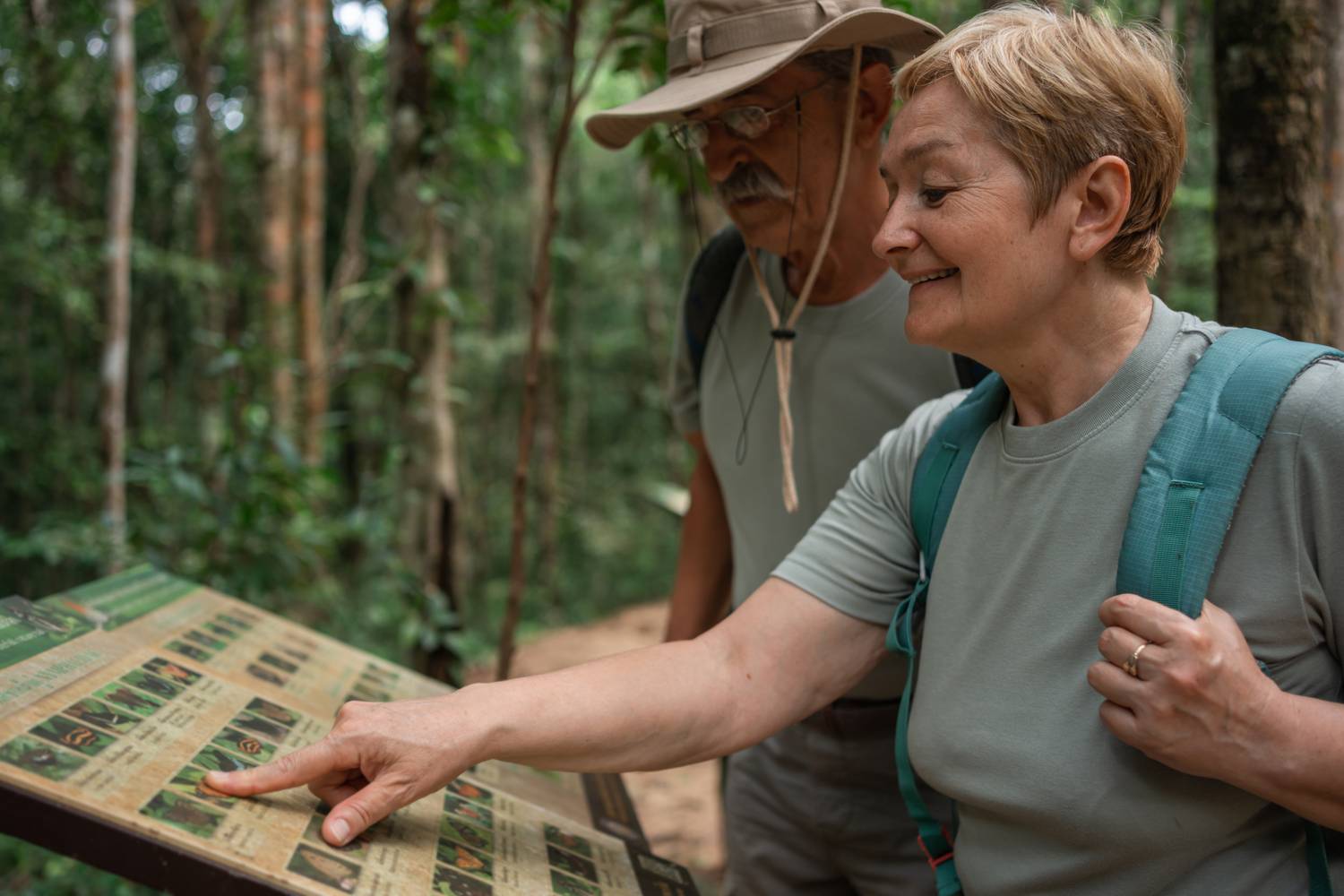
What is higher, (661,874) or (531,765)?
(531,765)

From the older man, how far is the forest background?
41cm

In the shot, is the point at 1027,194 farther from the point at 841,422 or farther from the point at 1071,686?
the point at 841,422

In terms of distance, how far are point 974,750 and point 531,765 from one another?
559mm

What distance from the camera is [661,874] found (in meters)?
1.51

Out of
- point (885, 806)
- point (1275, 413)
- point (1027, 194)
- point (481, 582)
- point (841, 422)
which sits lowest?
point (481, 582)

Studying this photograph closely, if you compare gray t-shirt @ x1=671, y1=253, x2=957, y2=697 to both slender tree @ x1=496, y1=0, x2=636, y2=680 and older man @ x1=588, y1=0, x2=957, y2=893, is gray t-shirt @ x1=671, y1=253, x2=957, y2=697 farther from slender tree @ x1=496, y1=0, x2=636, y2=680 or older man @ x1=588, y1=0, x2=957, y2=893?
slender tree @ x1=496, y1=0, x2=636, y2=680

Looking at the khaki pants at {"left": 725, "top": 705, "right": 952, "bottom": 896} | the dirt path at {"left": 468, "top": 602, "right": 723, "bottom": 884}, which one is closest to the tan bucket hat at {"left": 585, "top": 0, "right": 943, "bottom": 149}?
the khaki pants at {"left": 725, "top": 705, "right": 952, "bottom": 896}

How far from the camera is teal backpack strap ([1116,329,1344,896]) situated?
110 cm

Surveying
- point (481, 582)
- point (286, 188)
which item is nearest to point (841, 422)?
point (286, 188)

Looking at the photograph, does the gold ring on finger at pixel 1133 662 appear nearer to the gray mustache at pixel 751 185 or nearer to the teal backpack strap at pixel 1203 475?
the teal backpack strap at pixel 1203 475

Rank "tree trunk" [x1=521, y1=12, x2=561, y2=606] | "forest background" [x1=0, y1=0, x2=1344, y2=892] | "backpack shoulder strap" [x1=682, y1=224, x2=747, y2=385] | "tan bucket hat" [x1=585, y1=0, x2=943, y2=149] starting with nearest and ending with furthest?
"tan bucket hat" [x1=585, y1=0, x2=943, y2=149] < "backpack shoulder strap" [x1=682, y1=224, x2=747, y2=385] < "forest background" [x1=0, y1=0, x2=1344, y2=892] < "tree trunk" [x1=521, y1=12, x2=561, y2=606]

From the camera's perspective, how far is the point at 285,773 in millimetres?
1193

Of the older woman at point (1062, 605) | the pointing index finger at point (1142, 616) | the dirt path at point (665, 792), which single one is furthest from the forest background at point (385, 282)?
the dirt path at point (665, 792)

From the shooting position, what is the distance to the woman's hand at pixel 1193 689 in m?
1.05
